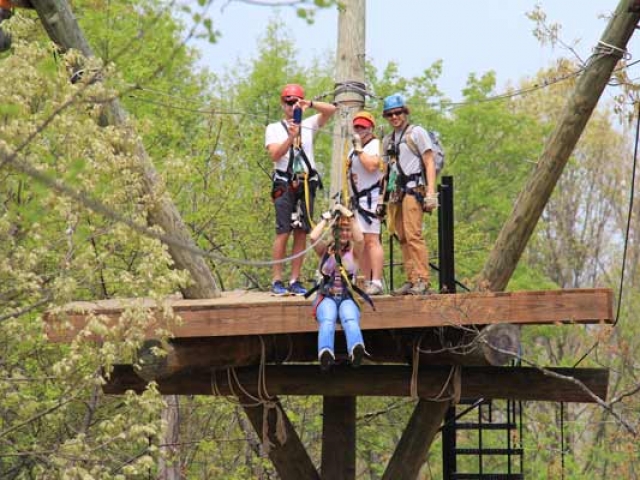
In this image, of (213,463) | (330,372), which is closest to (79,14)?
(213,463)

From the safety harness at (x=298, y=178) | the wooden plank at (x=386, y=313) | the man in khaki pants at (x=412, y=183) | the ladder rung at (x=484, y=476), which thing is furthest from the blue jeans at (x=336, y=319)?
the ladder rung at (x=484, y=476)

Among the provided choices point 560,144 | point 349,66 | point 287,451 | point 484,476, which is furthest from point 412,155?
point 484,476

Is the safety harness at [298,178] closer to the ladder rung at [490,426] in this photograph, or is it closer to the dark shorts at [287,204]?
the dark shorts at [287,204]

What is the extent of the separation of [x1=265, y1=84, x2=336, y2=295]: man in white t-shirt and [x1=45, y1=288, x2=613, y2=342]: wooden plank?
23.4 inches

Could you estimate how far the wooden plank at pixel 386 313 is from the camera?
811cm

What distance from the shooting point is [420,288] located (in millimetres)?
9086

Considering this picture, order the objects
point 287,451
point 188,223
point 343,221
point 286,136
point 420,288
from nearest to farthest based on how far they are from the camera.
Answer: point 343,221 < point 420,288 < point 286,136 < point 287,451 < point 188,223

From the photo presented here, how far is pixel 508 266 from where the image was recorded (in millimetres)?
9508

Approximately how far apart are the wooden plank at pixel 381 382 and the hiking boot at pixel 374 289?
128 cm

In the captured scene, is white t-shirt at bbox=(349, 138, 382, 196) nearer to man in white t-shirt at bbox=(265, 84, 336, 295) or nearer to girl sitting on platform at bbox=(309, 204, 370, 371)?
man in white t-shirt at bbox=(265, 84, 336, 295)

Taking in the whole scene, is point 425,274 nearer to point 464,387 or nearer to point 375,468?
point 464,387

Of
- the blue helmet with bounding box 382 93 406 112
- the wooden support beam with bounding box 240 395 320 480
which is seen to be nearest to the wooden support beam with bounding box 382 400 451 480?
the wooden support beam with bounding box 240 395 320 480

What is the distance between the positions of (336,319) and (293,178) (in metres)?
1.63

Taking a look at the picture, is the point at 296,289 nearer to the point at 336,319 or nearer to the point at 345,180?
the point at 345,180
